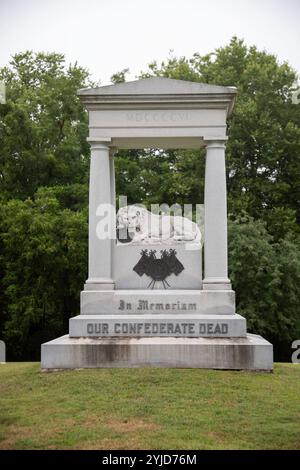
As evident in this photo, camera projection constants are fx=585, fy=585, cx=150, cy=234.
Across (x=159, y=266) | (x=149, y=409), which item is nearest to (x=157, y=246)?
(x=159, y=266)

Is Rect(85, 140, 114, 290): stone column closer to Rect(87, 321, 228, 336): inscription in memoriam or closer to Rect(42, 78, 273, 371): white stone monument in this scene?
Rect(42, 78, 273, 371): white stone monument

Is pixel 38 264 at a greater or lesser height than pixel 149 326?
greater

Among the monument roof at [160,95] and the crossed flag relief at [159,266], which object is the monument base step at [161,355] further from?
the monument roof at [160,95]

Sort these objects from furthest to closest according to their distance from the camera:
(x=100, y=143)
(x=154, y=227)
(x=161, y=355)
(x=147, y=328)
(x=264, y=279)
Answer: (x=264, y=279) < (x=154, y=227) < (x=100, y=143) < (x=147, y=328) < (x=161, y=355)

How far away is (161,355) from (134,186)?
15884 mm

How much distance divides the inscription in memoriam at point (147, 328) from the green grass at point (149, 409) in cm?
131

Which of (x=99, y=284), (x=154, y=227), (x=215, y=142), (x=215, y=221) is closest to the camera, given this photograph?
(x=99, y=284)

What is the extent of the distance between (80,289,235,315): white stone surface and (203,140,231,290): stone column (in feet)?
1.28

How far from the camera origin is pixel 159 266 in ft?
46.8

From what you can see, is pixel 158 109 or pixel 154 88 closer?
pixel 154 88

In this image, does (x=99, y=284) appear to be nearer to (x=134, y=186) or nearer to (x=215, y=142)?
(x=215, y=142)

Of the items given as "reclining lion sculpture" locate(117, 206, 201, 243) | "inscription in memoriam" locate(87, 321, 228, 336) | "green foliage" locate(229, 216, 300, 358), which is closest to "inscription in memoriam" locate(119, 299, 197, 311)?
"inscription in memoriam" locate(87, 321, 228, 336)

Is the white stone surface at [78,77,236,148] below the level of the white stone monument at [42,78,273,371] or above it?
above

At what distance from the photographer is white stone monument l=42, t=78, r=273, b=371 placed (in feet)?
41.9
